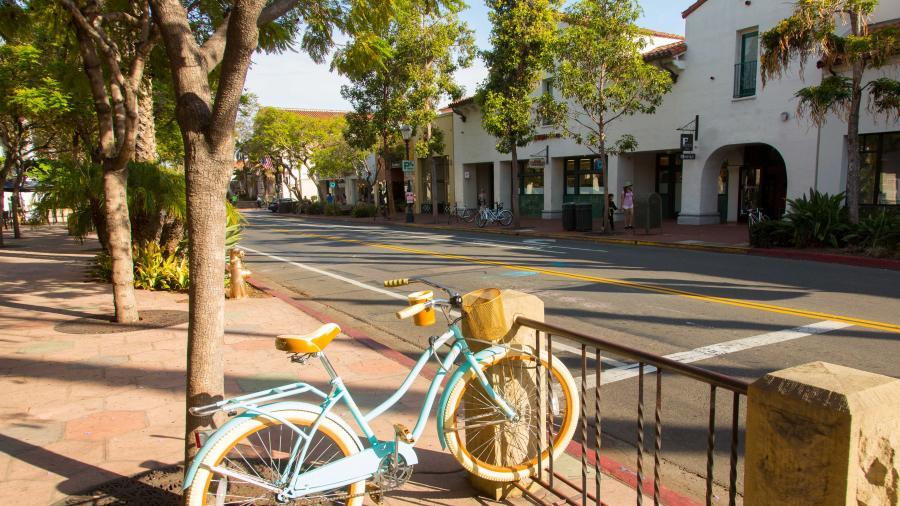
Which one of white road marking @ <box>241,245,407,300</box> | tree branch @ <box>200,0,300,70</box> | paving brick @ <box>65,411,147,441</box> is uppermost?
tree branch @ <box>200,0,300,70</box>

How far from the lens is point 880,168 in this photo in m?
17.8

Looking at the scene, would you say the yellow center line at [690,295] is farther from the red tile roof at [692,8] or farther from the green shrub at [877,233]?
the red tile roof at [692,8]

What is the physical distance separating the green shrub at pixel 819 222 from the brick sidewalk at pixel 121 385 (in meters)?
13.3

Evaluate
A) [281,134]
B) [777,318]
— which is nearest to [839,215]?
[777,318]

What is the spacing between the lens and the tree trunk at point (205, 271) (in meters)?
3.25

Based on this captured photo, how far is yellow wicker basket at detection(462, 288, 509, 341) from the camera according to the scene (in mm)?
3346

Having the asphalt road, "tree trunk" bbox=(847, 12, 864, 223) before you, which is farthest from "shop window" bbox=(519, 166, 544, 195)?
"tree trunk" bbox=(847, 12, 864, 223)

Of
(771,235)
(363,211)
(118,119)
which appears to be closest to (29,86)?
(118,119)

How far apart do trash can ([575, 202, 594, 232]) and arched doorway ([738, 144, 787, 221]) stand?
6.09 m

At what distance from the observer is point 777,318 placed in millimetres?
8016

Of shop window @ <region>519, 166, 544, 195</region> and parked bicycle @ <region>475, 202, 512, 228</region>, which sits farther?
shop window @ <region>519, 166, 544, 195</region>

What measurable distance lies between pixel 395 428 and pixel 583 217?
20.2 metres

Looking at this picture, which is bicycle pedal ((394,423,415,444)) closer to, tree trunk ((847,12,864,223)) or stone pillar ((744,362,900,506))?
stone pillar ((744,362,900,506))

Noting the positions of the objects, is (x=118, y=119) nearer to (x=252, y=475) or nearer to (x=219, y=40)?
(x=219, y=40)
